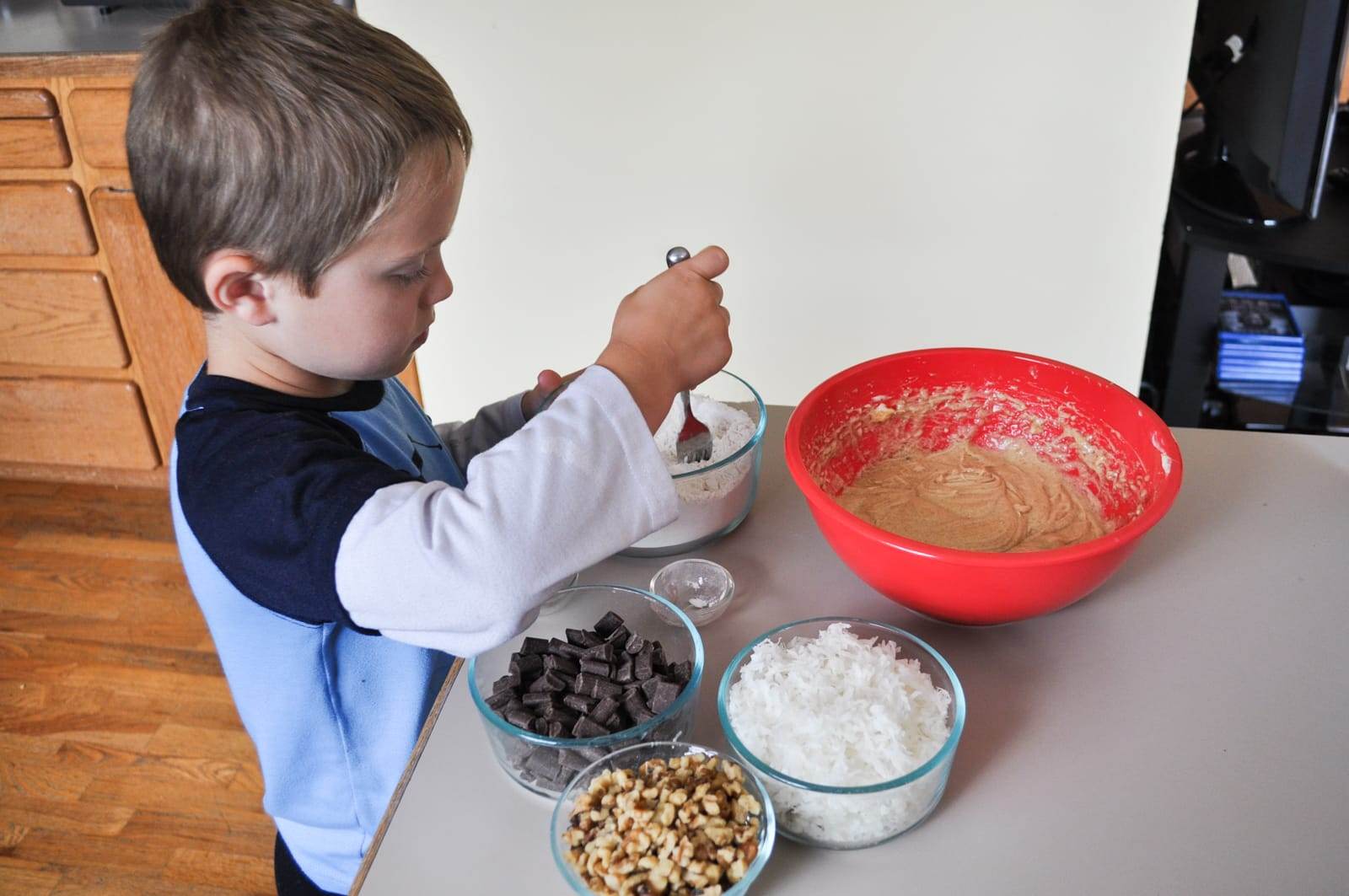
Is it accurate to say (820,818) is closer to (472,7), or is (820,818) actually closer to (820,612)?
(820,612)

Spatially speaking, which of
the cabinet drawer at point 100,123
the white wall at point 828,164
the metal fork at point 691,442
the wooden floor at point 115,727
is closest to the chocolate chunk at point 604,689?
the metal fork at point 691,442

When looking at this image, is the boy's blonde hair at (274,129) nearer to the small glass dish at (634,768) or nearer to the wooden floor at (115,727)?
the small glass dish at (634,768)

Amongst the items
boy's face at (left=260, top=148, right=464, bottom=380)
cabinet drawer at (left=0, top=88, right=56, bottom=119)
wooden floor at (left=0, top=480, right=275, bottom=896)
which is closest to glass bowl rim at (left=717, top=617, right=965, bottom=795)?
boy's face at (left=260, top=148, right=464, bottom=380)

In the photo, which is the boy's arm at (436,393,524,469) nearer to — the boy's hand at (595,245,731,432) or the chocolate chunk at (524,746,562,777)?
the boy's hand at (595,245,731,432)

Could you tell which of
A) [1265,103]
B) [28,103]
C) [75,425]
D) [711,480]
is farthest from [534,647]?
[75,425]

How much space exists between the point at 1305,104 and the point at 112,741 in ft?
7.40

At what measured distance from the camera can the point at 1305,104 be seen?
1.70 m

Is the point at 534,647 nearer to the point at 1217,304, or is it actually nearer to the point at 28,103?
the point at 1217,304

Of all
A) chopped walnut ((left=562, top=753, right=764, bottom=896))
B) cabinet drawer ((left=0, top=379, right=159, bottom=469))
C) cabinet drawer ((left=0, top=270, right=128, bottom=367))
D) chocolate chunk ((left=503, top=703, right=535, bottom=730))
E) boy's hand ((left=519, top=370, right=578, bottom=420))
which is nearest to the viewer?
chopped walnut ((left=562, top=753, right=764, bottom=896))

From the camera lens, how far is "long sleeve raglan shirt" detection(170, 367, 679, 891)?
2.24 ft

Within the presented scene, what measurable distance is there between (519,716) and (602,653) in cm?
8

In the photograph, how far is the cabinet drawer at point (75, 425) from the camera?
7.69 ft

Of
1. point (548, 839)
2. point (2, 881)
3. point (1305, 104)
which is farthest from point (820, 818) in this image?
point (1305, 104)

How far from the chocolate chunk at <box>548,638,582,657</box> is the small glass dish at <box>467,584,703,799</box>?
2cm
